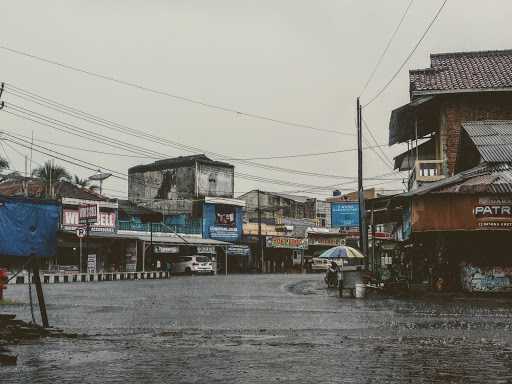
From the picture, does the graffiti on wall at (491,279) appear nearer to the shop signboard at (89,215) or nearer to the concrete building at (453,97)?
the concrete building at (453,97)

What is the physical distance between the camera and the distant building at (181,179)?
68.7 m

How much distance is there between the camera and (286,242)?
235 ft

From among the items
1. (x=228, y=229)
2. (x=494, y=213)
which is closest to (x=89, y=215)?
(x=228, y=229)

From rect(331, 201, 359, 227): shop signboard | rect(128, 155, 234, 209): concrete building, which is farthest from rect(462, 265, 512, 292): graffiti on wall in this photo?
rect(128, 155, 234, 209): concrete building

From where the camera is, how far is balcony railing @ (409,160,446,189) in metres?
32.1

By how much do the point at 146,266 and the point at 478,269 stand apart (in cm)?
3661

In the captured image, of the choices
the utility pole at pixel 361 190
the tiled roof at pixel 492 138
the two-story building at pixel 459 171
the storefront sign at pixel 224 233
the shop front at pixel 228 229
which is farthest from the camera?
the storefront sign at pixel 224 233

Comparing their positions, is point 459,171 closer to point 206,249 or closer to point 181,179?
point 206,249

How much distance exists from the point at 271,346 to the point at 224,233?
57262mm

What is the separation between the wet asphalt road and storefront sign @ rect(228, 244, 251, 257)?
46102 mm

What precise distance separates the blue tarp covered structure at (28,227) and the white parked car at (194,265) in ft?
144

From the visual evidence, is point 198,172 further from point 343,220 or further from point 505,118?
point 505,118

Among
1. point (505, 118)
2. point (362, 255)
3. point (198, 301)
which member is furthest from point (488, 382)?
A: point (505, 118)

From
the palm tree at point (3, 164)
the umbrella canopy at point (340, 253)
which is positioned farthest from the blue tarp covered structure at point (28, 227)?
the palm tree at point (3, 164)
